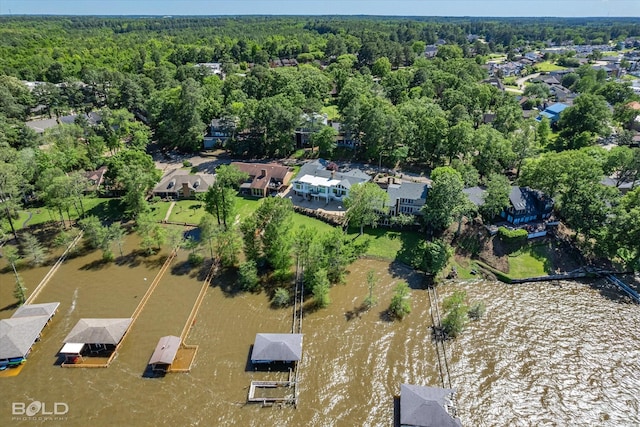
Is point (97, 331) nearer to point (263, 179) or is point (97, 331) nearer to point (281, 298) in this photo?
point (281, 298)

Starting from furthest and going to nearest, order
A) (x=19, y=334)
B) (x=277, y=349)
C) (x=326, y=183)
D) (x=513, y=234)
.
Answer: (x=326, y=183)
(x=513, y=234)
(x=19, y=334)
(x=277, y=349)

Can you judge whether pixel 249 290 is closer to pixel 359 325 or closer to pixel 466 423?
pixel 359 325

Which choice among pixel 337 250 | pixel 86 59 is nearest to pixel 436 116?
pixel 337 250

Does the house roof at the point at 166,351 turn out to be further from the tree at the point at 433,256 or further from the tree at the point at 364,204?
the tree at the point at 433,256

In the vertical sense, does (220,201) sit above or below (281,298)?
above

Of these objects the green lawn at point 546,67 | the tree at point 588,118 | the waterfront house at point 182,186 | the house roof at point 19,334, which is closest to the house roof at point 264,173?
the waterfront house at point 182,186

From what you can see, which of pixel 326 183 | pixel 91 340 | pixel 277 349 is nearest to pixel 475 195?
pixel 326 183
